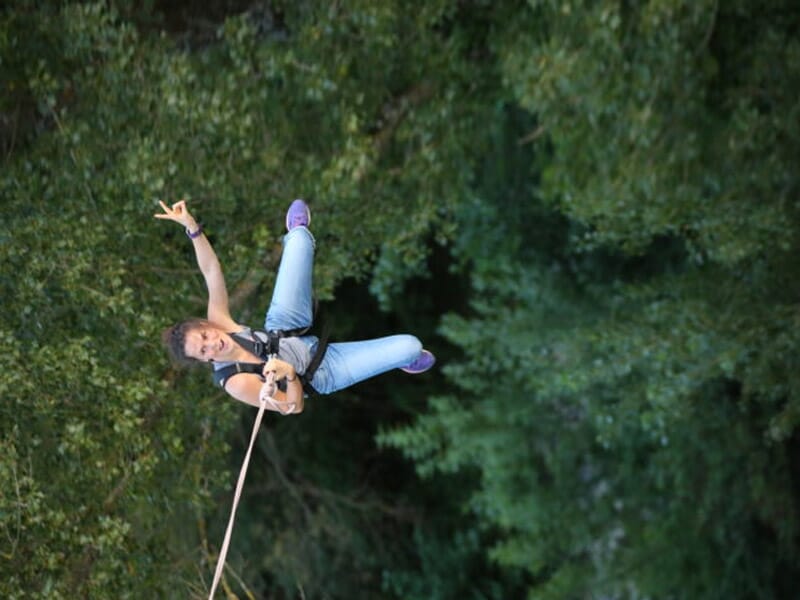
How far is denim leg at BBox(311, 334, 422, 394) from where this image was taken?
17.8ft

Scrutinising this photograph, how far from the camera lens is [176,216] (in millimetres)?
5125

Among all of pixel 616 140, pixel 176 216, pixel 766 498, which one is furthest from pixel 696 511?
pixel 176 216

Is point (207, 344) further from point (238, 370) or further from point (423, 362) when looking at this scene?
point (423, 362)

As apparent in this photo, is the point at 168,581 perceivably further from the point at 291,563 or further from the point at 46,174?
the point at 291,563

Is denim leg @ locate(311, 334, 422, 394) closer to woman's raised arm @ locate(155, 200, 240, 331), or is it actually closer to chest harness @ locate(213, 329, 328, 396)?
chest harness @ locate(213, 329, 328, 396)

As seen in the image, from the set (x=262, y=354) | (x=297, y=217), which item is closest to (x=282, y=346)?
(x=262, y=354)

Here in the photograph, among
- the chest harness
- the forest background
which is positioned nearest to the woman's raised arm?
the chest harness

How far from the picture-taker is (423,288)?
41.2 ft

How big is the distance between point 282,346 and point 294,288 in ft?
0.92

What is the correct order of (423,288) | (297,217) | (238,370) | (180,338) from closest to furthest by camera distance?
(180,338) < (238,370) < (297,217) < (423,288)

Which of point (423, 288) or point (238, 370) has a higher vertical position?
point (423, 288)

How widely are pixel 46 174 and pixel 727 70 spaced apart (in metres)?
4.53

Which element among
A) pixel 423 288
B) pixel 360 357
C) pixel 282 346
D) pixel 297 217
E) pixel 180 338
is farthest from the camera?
pixel 423 288

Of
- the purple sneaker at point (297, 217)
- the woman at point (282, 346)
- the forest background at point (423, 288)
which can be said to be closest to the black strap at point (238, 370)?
the woman at point (282, 346)
